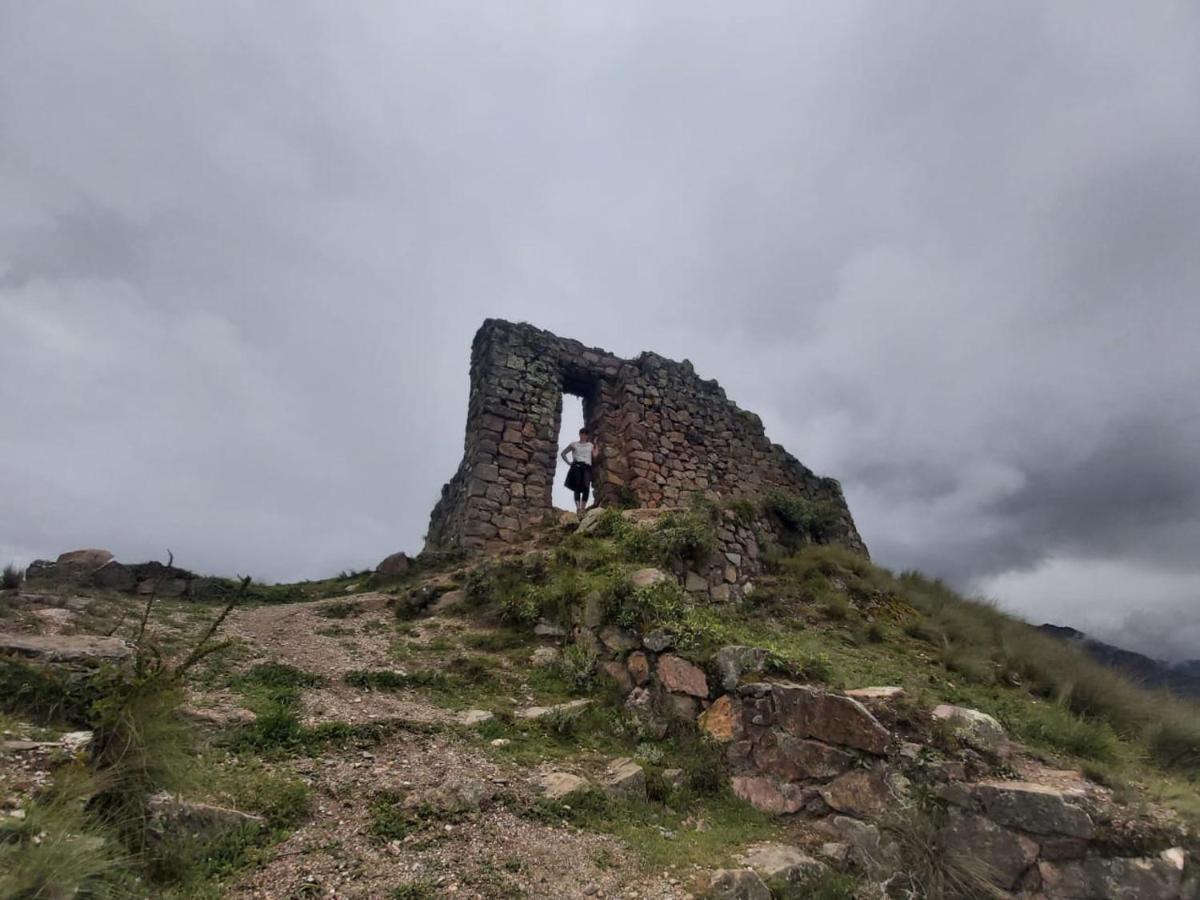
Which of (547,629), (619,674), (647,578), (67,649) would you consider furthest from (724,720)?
(67,649)

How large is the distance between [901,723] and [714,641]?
1966 mm

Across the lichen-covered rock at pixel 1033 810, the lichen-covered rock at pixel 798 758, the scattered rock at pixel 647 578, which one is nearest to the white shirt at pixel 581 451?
the scattered rock at pixel 647 578

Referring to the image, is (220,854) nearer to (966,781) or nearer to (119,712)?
(119,712)

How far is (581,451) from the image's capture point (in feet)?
40.5

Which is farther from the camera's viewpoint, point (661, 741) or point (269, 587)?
point (269, 587)

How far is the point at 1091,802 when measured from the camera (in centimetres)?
493

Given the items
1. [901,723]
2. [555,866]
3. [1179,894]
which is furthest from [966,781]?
[555,866]

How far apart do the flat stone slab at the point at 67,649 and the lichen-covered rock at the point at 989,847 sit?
260 inches

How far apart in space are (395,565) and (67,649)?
6.17 meters

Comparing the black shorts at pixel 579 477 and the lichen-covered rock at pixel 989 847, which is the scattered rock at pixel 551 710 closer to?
the lichen-covered rock at pixel 989 847

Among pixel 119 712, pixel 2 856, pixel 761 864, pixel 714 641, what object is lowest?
pixel 761 864

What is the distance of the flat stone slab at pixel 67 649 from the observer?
477cm

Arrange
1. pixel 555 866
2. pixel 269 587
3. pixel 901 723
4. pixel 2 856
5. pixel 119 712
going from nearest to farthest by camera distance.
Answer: pixel 2 856 → pixel 119 712 → pixel 555 866 → pixel 901 723 → pixel 269 587

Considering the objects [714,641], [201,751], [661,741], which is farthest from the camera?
[714,641]
